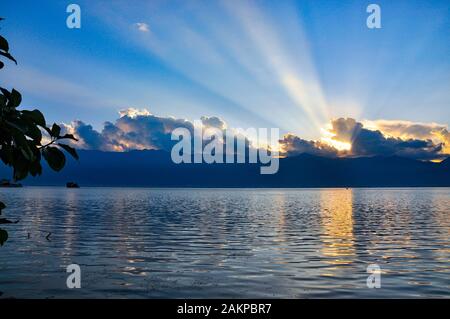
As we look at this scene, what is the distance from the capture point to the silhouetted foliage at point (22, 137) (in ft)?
19.0

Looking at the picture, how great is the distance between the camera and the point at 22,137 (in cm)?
566

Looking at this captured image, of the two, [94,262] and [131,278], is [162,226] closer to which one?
[94,262]

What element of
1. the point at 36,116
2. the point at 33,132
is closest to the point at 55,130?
the point at 36,116

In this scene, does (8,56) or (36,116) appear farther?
(8,56)

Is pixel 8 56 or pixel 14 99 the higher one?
pixel 8 56

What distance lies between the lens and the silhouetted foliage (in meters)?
5.80

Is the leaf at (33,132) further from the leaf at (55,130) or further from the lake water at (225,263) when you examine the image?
the lake water at (225,263)

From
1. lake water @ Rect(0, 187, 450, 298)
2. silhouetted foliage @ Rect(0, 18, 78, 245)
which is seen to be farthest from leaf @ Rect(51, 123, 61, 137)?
lake water @ Rect(0, 187, 450, 298)

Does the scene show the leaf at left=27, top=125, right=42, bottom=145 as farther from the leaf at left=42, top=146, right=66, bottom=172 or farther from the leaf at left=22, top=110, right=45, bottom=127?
the leaf at left=42, top=146, right=66, bottom=172

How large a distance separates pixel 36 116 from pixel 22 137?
20.3 inches

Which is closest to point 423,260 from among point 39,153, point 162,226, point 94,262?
point 94,262

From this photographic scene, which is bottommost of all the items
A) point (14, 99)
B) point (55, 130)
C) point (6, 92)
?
point (55, 130)

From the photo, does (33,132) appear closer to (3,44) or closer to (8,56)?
(8,56)
